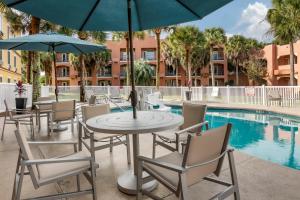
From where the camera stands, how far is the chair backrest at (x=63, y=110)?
481 cm

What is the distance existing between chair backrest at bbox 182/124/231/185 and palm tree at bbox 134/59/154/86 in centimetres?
2777

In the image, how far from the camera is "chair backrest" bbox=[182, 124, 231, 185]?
1668mm

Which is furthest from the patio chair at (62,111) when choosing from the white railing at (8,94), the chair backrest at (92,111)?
the white railing at (8,94)

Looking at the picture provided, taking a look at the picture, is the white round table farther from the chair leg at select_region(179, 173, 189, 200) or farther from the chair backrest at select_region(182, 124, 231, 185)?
the chair leg at select_region(179, 173, 189, 200)

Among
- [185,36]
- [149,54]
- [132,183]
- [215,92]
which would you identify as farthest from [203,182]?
[149,54]

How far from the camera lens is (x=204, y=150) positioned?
1.77m

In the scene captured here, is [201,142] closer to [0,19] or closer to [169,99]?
[169,99]

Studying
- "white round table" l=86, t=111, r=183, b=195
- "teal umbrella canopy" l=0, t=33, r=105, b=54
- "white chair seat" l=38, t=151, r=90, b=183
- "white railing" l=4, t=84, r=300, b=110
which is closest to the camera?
"white chair seat" l=38, t=151, r=90, b=183

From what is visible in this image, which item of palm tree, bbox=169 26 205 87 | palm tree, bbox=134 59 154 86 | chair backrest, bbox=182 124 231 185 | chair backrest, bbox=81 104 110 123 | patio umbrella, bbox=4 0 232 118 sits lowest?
chair backrest, bbox=182 124 231 185

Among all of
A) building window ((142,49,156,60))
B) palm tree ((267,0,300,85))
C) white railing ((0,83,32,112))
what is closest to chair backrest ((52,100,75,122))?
white railing ((0,83,32,112))

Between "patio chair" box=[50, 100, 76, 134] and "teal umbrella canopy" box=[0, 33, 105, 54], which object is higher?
"teal umbrella canopy" box=[0, 33, 105, 54]

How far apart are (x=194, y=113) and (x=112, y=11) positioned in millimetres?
1808

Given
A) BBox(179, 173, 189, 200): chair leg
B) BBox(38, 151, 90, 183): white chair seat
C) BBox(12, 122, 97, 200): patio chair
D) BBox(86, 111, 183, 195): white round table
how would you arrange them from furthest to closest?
BBox(86, 111, 183, 195): white round table → BBox(38, 151, 90, 183): white chair seat → BBox(12, 122, 97, 200): patio chair → BBox(179, 173, 189, 200): chair leg

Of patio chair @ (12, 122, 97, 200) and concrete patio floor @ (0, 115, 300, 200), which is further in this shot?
concrete patio floor @ (0, 115, 300, 200)
